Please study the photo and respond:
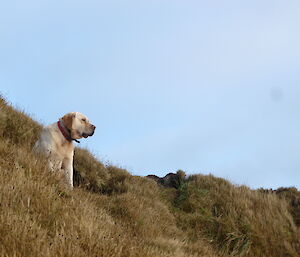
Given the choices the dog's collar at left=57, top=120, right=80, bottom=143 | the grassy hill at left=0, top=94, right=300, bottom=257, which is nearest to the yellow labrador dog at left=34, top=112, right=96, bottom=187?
the dog's collar at left=57, top=120, right=80, bottom=143

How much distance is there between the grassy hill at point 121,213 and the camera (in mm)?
3230

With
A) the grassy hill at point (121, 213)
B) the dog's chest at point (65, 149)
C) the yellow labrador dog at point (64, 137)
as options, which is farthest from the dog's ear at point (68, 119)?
the grassy hill at point (121, 213)

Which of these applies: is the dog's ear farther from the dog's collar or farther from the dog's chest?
the dog's chest

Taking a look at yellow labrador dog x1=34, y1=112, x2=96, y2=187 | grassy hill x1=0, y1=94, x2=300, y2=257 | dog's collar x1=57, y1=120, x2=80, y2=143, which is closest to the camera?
grassy hill x1=0, y1=94, x2=300, y2=257

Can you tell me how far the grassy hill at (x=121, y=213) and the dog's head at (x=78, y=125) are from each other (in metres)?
0.85

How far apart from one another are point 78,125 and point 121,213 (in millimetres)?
1924

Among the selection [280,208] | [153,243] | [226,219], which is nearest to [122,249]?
[153,243]

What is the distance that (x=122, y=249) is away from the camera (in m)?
3.43

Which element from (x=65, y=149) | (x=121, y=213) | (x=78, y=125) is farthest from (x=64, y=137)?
(x=121, y=213)

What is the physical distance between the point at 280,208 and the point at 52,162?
6883mm

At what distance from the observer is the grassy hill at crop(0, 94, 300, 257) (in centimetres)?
323

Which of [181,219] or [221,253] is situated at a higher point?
[181,219]

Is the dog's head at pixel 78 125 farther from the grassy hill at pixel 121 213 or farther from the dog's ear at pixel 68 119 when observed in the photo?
the grassy hill at pixel 121 213

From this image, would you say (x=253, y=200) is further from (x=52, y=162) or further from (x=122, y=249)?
(x=122, y=249)
